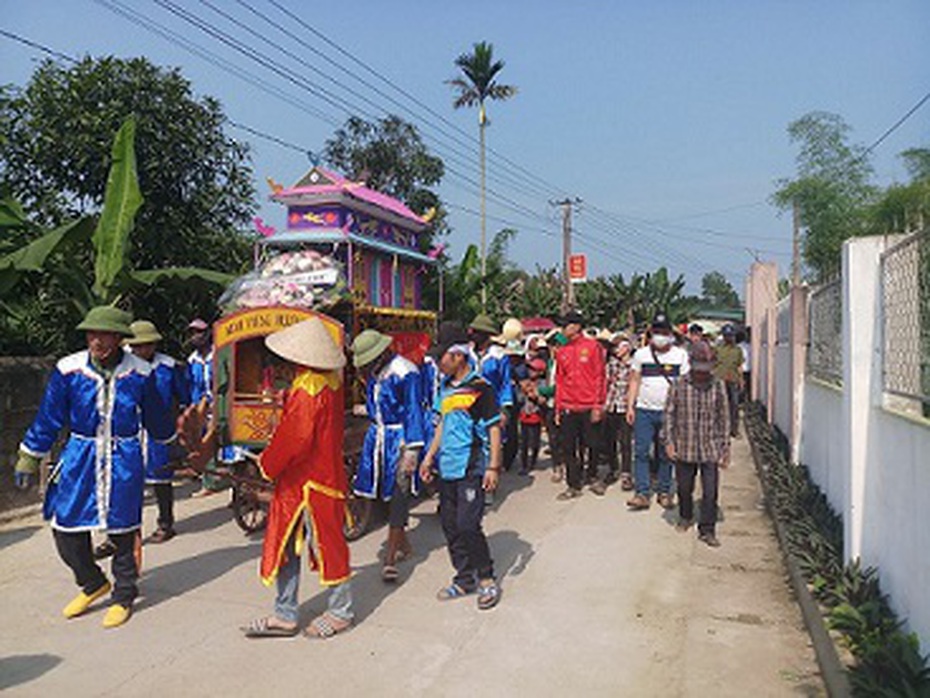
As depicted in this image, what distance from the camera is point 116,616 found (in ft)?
15.6

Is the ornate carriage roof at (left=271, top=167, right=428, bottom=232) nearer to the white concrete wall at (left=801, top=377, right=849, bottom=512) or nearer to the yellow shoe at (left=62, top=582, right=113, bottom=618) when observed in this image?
the yellow shoe at (left=62, top=582, right=113, bottom=618)

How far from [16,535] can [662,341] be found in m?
6.00

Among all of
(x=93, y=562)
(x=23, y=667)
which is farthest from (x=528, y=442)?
(x=23, y=667)

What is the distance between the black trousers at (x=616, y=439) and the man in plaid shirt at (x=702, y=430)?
2.19 metres

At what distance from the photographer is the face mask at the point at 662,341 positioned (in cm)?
751

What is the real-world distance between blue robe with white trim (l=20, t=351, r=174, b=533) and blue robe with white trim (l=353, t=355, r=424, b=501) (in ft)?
5.29

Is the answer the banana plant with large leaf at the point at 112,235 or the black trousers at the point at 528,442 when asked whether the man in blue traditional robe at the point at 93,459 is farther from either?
the black trousers at the point at 528,442

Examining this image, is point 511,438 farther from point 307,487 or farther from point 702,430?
point 307,487

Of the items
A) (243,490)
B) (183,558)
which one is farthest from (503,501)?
(183,558)

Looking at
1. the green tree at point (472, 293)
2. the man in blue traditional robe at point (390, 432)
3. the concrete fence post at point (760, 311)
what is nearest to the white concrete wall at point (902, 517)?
the man in blue traditional robe at point (390, 432)

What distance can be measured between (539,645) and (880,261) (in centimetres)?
310

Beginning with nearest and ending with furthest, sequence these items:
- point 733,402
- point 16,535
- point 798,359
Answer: point 16,535, point 798,359, point 733,402

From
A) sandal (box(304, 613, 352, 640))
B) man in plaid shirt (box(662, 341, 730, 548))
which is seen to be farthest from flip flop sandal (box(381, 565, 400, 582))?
man in plaid shirt (box(662, 341, 730, 548))

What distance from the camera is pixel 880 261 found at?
4918 mm
